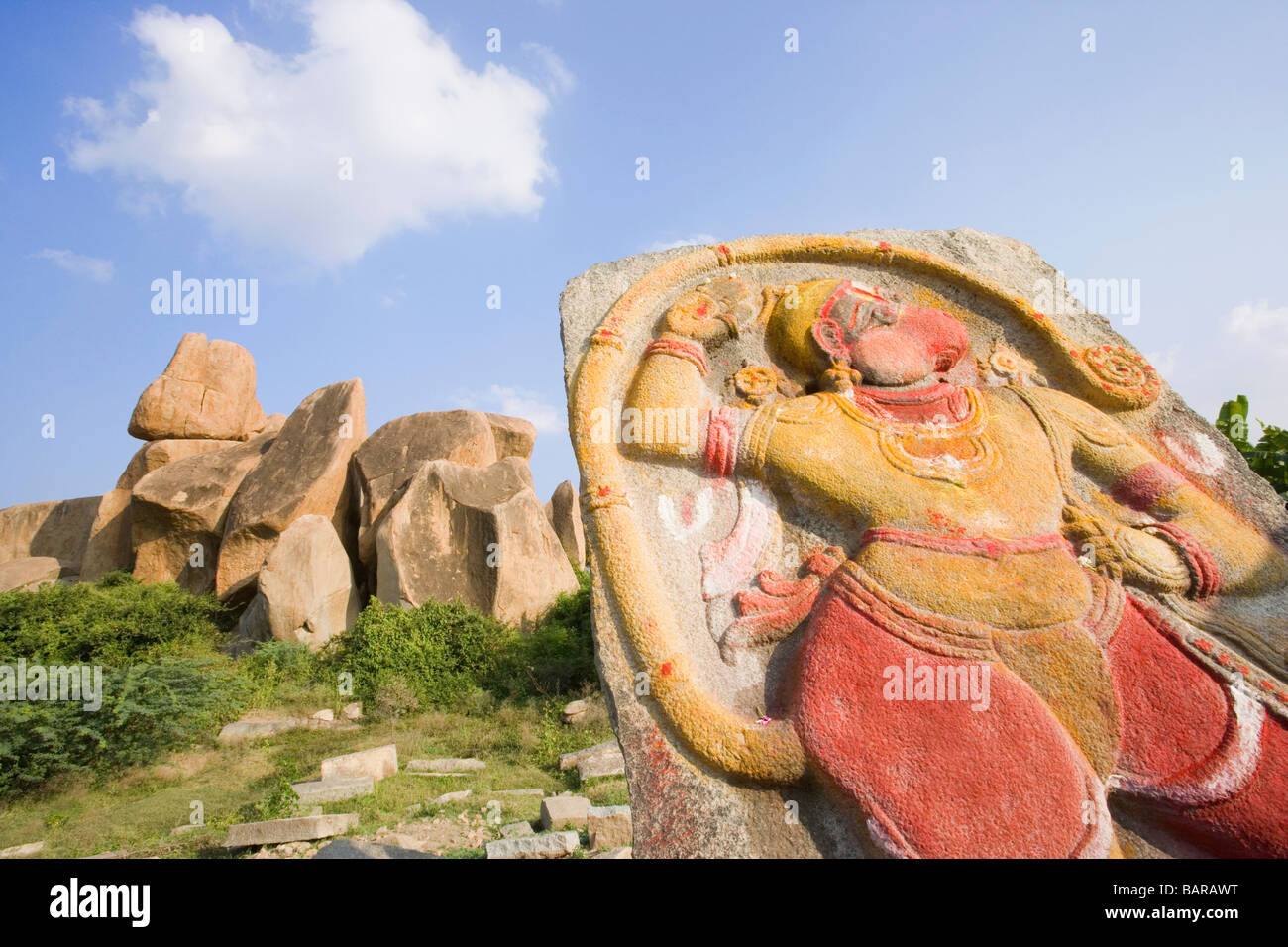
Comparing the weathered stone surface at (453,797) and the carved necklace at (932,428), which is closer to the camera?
the carved necklace at (932,428)

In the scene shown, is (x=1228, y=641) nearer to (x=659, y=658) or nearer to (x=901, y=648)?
(x=901, y=648)

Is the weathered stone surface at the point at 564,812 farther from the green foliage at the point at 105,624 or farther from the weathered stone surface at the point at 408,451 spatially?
the weathered stone surface at the point at 408,451

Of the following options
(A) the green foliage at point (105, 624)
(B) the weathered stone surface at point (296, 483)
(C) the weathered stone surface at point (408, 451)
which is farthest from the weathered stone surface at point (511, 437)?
(A) the green foliage at point (105, 624)

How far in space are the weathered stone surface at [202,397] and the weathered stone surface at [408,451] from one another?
12.8 feet

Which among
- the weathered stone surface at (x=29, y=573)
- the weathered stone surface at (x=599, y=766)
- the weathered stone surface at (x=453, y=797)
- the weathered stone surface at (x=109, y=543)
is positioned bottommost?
the weathered stone surface at (x=599, y=766)

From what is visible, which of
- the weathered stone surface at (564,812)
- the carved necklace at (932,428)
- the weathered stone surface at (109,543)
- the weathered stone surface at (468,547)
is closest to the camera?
→ the carved necklace at (932,428)

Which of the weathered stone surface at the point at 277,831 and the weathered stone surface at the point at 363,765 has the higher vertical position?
the weathered stone surface at the point at 277,831

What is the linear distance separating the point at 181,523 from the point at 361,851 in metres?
9.94

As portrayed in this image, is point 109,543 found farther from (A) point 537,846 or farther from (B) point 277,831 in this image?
(A) point 537,846

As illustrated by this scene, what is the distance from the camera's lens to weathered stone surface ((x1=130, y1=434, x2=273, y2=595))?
1255cm

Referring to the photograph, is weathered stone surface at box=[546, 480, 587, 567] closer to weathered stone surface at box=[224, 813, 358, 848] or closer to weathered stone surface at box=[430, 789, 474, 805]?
weathered stone surface at box=[430, 789, 474, 805]

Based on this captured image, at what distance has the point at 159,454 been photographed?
1415 cm

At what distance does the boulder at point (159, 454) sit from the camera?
14.1m

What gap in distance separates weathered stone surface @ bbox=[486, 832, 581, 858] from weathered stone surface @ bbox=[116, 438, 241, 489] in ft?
37.0
